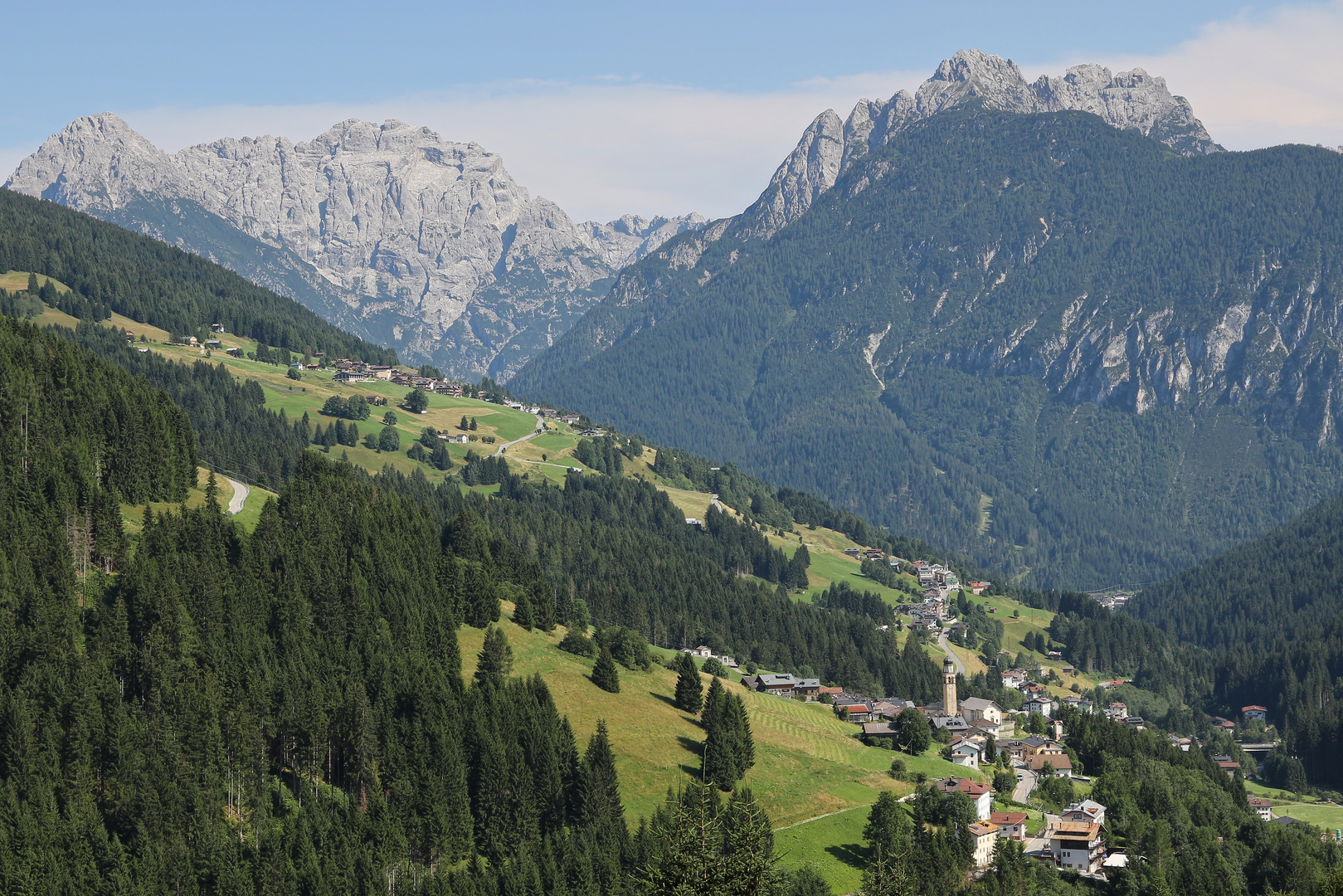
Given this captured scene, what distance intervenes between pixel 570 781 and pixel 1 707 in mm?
45276

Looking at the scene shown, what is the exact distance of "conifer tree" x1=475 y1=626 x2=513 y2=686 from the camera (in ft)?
421

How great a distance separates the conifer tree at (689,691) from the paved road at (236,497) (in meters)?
51.2

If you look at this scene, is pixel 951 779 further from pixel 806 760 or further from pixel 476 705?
pixel 476 705

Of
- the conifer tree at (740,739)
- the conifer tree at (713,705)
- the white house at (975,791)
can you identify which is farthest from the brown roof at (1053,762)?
the conifer tree at (713,705)

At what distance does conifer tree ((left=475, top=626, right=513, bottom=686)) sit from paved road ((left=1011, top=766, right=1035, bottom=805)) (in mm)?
55461

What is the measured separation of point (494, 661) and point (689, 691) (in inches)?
951

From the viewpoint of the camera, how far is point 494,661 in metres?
129

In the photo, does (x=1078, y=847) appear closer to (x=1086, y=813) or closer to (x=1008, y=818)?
(x=1008, y=818)

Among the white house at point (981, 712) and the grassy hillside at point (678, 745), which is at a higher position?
the grassy hillside at point (678, 745)

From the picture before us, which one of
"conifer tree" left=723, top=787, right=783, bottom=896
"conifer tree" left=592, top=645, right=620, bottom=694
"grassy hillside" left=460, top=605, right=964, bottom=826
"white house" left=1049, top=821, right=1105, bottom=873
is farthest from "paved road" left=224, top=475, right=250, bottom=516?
"conifer tree" left=723, top=787, right=783, bottom=896

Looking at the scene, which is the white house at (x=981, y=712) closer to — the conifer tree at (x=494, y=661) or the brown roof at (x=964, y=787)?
the brown roof at (x=964, y=787)

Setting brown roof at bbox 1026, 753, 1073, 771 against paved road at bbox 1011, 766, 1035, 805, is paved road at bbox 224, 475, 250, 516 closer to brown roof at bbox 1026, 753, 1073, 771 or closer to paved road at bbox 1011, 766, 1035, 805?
paved road at bbox 1011, 766, 1035, 805

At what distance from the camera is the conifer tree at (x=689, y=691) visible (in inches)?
5630

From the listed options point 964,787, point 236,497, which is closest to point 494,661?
point 964,787
